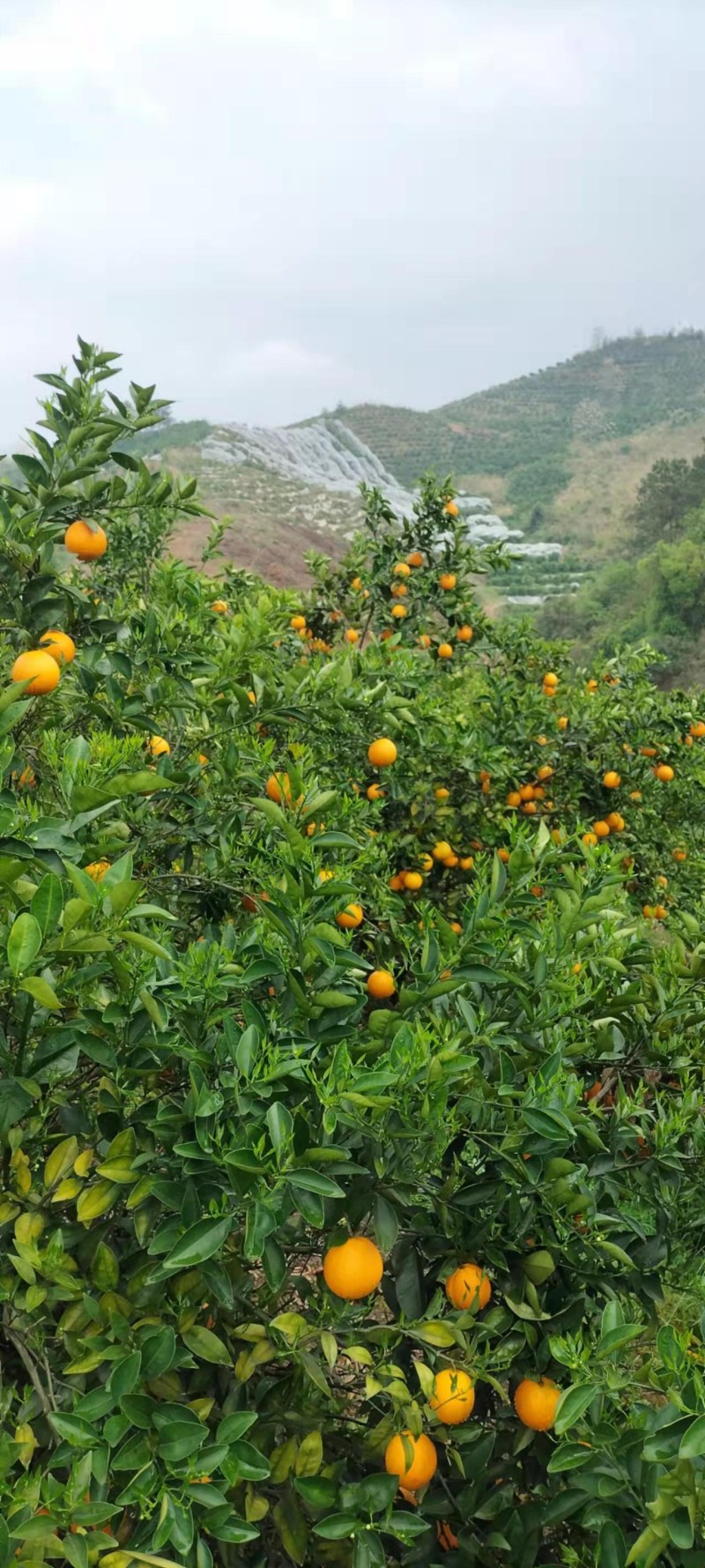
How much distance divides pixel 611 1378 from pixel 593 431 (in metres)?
47.1

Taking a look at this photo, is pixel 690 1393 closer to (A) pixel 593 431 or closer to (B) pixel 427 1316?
(B) pixel 427 1316

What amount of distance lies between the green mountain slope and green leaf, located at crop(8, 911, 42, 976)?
38.0 m

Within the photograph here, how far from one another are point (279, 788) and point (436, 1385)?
82cm

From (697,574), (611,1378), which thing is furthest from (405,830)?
(697,574)

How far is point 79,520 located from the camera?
144cm

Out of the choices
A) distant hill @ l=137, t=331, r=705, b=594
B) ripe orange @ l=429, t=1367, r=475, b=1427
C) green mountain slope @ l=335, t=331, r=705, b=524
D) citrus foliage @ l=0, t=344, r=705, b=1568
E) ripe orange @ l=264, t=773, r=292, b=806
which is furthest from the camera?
green mountain slope @ l=335, t=331, r=705, b=524

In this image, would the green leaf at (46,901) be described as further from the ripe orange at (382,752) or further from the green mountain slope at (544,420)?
the green mountain slope at (544,420)

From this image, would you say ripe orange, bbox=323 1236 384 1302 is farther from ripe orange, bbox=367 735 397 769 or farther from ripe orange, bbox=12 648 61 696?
ripe orange, bbox=367 735 397 769

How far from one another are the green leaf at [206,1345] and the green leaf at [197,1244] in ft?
0.55

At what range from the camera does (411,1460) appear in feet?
2.98

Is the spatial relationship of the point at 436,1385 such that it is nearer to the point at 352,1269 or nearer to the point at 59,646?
the point at 352,1269

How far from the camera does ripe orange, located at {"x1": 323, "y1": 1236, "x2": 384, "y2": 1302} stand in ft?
2.94

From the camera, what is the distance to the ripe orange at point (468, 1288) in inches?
39.4

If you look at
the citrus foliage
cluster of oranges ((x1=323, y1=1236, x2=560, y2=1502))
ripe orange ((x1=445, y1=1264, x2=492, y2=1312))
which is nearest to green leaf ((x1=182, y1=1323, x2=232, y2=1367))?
the citrus foliage
